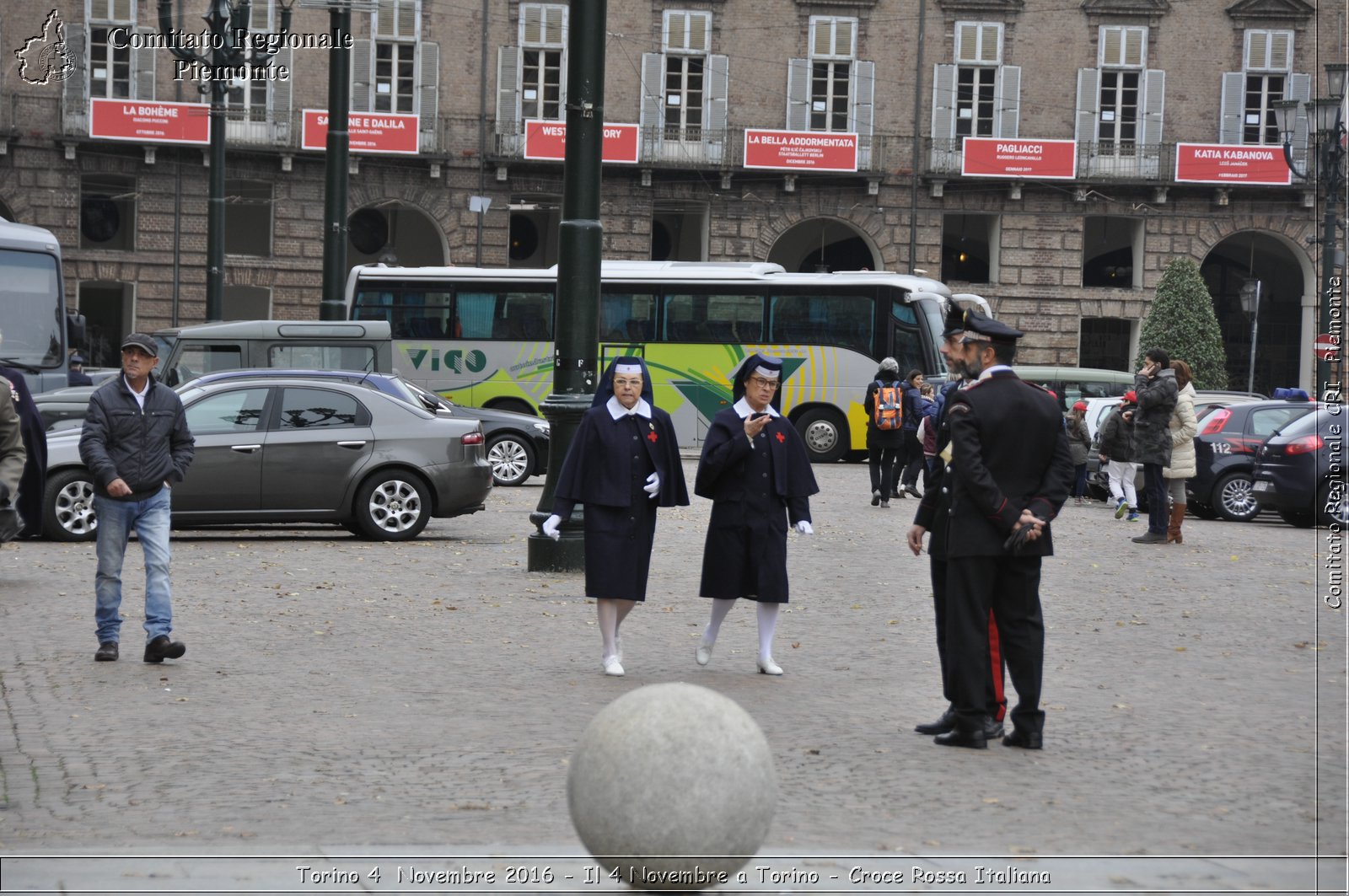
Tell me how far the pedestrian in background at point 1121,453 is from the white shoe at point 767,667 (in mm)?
11176

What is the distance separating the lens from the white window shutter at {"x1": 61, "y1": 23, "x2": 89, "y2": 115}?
42062 mm

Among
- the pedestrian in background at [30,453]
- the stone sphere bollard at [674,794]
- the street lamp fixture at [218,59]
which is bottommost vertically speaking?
the stone sphere bollard at [674,794]

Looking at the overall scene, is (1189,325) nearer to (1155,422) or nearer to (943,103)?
(943,103)

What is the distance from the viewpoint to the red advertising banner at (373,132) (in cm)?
4319

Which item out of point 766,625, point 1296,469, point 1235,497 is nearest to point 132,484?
point 766,625

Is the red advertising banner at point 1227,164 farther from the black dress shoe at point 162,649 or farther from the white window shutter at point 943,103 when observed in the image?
the black dress shoe at point 162,649

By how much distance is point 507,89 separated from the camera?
44531mm

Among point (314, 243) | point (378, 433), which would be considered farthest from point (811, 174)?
point (378, 433)

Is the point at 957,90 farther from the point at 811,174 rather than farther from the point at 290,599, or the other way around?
the point at 290,599

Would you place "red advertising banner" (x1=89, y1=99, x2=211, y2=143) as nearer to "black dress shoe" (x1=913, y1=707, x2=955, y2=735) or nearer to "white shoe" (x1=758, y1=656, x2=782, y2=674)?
"white shoe" (x1=758, y1=656, x2=782, y2=674)

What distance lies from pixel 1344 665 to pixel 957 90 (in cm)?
3688

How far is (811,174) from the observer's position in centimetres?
4522

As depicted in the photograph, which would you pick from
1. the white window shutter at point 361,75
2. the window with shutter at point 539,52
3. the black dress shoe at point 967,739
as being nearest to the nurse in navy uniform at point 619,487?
the black dress shoe at point 967,739

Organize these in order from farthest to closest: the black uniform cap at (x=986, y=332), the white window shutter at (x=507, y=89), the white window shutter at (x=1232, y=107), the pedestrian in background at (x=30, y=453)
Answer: the white window shutter at (x=1232, y=107)
the white window shutter at (x=507, y=89)
the pedestrian in background at (x=30, y=453)
the black uniform cap at (x=986, y=332)
